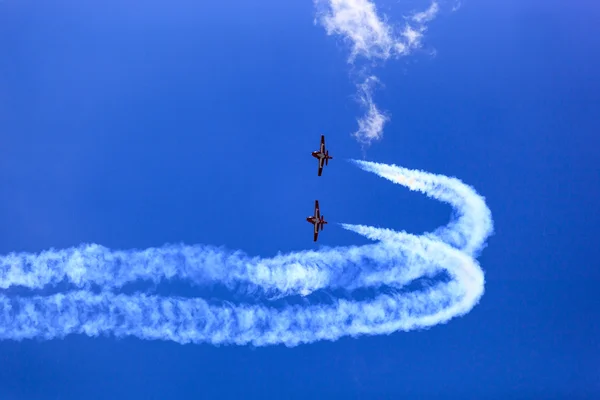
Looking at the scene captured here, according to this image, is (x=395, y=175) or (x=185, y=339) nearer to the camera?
(x=185, y=339)

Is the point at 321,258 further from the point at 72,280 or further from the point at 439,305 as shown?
the point at 72,280

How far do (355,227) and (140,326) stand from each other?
2348cm

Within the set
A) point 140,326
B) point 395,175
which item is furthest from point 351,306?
point 140,326

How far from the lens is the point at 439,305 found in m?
69.4

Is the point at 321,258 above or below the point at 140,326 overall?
above

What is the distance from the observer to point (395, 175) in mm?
72062

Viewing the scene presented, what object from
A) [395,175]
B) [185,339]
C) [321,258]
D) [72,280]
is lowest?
[185,339]

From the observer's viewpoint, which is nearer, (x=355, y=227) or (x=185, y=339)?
(x=185, y=339)

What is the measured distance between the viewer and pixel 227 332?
6700 centimetres

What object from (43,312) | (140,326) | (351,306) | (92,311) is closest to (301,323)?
(351,306)

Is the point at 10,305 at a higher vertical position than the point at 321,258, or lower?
lower

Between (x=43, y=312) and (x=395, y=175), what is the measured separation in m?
37.5

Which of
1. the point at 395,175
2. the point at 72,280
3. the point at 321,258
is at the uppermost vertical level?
the point at 395,175

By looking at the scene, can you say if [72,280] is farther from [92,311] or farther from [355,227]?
[355,227]
